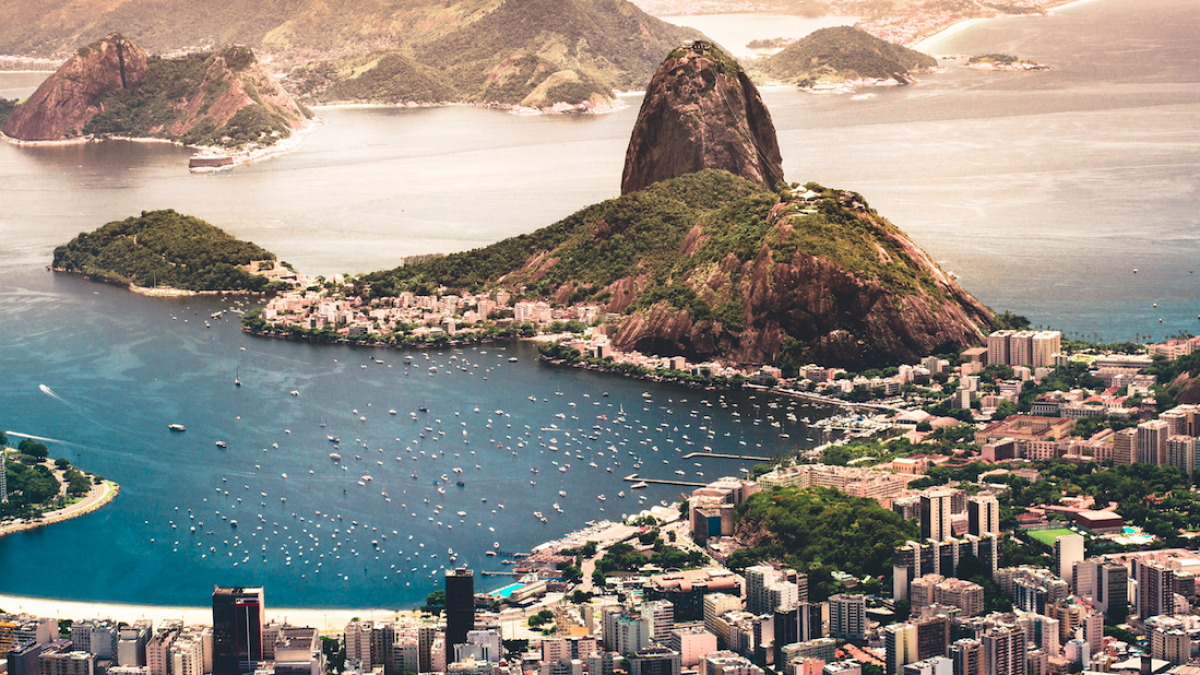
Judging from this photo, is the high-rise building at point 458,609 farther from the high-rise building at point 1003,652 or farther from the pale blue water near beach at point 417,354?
the high-rise building at point 1003,652

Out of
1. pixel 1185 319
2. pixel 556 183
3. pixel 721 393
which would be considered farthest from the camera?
pixel 556 183

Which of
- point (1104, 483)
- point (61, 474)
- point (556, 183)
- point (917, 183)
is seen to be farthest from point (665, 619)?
point (556, 183)

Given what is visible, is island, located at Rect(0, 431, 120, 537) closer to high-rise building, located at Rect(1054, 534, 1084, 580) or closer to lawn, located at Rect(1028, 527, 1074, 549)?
lawn, located at Rect(1028, 527, 1074, 549)

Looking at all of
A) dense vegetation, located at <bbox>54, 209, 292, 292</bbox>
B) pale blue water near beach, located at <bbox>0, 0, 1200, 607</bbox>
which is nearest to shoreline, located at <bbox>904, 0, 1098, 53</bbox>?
pale blue water near beach, located at <bbox>0, 0, 1200, 607</bbox>

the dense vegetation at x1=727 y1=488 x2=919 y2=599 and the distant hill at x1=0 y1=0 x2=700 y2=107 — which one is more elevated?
the distant hill at x1=0 y1=0 x2=700 y2=107

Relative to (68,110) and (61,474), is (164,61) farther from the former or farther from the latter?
(61,474)

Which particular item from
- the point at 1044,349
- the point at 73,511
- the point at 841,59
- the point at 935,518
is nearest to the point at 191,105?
the point at 841,59
